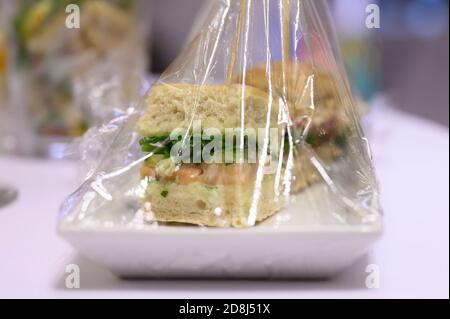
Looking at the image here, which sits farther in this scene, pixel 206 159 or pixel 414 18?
pixel 414 18

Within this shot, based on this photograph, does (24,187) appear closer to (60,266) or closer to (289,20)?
(60,266)

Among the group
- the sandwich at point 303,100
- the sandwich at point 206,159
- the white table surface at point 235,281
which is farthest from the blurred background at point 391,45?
the sandwich at point 206,159

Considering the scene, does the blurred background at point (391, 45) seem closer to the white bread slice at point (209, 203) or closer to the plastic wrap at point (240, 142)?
the plastic wrap at point (240, 142)

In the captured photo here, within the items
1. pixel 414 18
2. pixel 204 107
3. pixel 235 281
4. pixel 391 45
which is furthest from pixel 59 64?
pixel 391 45

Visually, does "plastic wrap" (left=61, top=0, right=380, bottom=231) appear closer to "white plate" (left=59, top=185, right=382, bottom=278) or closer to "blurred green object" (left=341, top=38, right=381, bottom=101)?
"white plate" (left=59, top=185, right=382, bottom=278)

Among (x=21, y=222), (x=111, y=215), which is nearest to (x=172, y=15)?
(x=21, y=222)

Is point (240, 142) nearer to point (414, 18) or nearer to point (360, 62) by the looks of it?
point (360, 62)

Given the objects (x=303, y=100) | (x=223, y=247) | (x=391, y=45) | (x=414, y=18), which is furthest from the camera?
(x=391, y=45)
